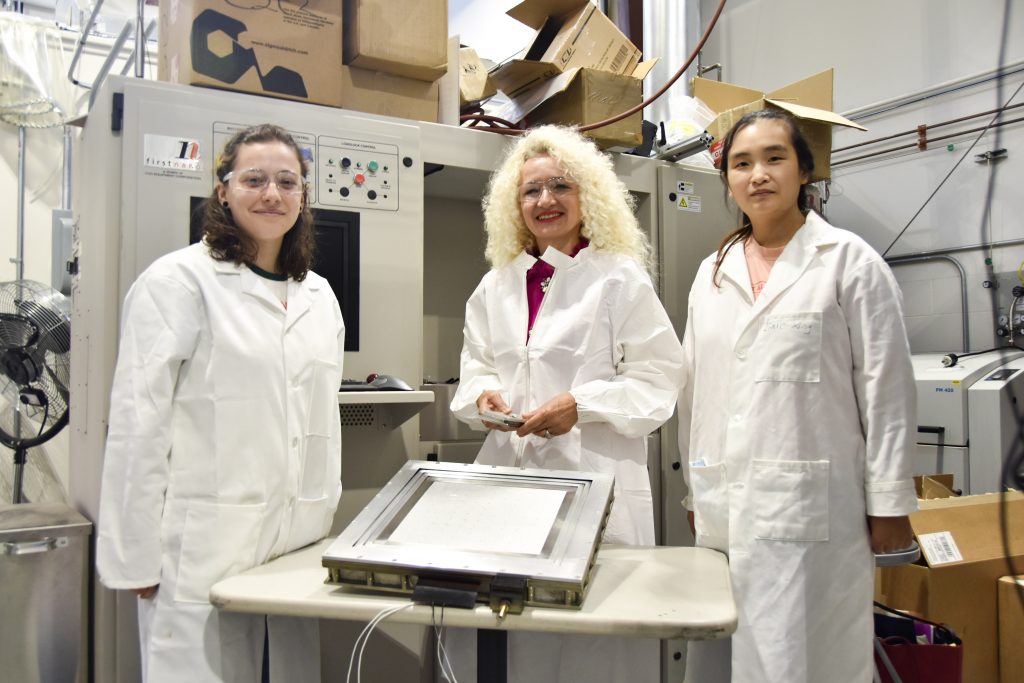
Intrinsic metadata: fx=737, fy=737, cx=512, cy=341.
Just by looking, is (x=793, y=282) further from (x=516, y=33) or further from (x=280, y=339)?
(x=516, y=33)

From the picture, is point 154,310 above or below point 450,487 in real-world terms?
above

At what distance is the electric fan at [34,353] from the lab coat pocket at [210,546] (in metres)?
1.13

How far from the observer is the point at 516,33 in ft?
15.1

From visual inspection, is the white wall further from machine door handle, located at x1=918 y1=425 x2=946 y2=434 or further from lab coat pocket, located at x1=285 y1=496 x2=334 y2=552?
lab coat pocket, located at x1=285 y1=496 x2=334 y2=552

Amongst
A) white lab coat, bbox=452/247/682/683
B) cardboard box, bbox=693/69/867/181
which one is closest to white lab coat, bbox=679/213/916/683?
white lab coat, bbox=452/247/682/683

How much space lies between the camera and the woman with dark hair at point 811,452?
1549 millimetres

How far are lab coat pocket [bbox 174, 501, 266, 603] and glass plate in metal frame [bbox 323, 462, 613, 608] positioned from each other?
1.05ft

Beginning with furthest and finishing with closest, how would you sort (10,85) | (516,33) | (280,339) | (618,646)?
1. (516,33)
2. (10,85)
3. (618,646)
4. (280,339)

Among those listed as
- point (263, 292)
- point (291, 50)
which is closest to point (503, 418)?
point (263, 292)

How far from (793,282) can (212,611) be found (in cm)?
138

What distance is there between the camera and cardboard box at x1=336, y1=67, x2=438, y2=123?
2.12 m

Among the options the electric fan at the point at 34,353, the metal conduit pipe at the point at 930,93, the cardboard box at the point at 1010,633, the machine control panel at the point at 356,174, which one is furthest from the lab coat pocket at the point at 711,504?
the metal conduit pipe at the point at 930,93

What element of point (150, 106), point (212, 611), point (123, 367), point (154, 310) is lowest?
point (212, 611)

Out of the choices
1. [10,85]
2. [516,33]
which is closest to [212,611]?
[10,85]
